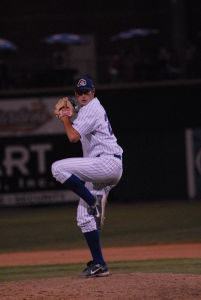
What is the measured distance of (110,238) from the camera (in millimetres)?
13805

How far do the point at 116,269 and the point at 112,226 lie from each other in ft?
17.8

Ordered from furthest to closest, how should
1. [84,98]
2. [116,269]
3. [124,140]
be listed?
[124,140]
[116,269]
[84,98]

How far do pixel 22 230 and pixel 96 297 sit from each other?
8.12 m

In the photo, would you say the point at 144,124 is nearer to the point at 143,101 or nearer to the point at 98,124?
the point at 143,101

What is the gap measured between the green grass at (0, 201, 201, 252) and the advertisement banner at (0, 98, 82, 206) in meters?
0.31

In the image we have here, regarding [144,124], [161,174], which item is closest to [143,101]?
[144,124]

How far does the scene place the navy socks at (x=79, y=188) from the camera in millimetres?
7922

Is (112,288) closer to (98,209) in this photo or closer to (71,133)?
(98,209)

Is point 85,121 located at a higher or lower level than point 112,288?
higher

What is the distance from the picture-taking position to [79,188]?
7938 millimetres

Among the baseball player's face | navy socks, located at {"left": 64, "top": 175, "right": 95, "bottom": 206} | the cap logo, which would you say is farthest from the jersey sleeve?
navy socks, located at {"left": 64, "top": 175, "right": 95, "bottom": 206}

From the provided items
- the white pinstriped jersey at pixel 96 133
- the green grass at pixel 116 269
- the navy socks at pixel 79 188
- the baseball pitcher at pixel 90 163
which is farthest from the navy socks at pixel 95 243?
the green grass at pixel 116 269

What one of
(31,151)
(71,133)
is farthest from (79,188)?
(31,151)

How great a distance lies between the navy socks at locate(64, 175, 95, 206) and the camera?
7.92 meters
